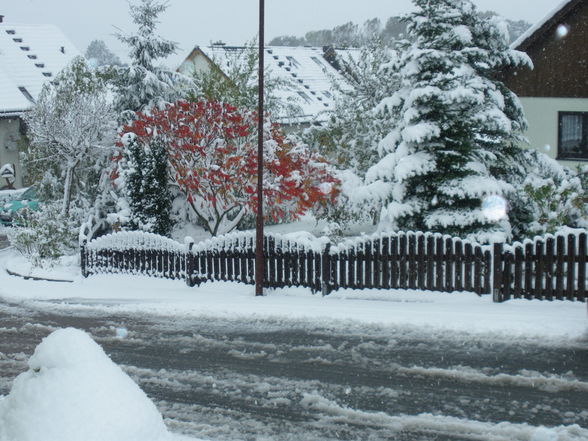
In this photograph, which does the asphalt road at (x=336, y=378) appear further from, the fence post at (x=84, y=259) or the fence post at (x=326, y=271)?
the fence post at (x=84, y=259)

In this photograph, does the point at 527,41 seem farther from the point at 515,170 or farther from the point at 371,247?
the point at 371,247

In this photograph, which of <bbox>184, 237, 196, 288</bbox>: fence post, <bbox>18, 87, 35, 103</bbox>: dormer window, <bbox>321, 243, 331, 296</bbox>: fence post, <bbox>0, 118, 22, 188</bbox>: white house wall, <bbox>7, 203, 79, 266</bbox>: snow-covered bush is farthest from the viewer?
<bbox>18, 87, 35, 103</bbox>: dormer window

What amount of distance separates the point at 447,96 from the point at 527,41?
8.03m

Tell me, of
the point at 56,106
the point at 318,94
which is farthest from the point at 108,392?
the point at 318,94

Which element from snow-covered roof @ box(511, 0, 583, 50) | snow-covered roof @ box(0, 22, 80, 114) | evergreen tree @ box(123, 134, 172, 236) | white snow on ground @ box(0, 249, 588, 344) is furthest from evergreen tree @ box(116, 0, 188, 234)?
snow-covered roof @ box(0, 22, 80, 114)

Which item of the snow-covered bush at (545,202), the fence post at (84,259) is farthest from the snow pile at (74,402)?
the fence post at (84,259)

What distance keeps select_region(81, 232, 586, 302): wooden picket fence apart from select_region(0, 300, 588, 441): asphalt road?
2.13 metres

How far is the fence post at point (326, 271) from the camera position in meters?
13.4

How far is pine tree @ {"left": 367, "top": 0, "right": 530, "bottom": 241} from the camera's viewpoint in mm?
14344

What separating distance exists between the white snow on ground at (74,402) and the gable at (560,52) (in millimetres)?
18867

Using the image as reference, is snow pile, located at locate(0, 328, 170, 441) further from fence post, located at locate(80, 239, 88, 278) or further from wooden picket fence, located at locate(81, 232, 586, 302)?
fence post, located at locate(80, 239, 88, 278)

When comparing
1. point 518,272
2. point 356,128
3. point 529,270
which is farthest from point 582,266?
point 356,128

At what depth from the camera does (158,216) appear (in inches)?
714

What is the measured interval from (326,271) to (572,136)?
37.6 ft
